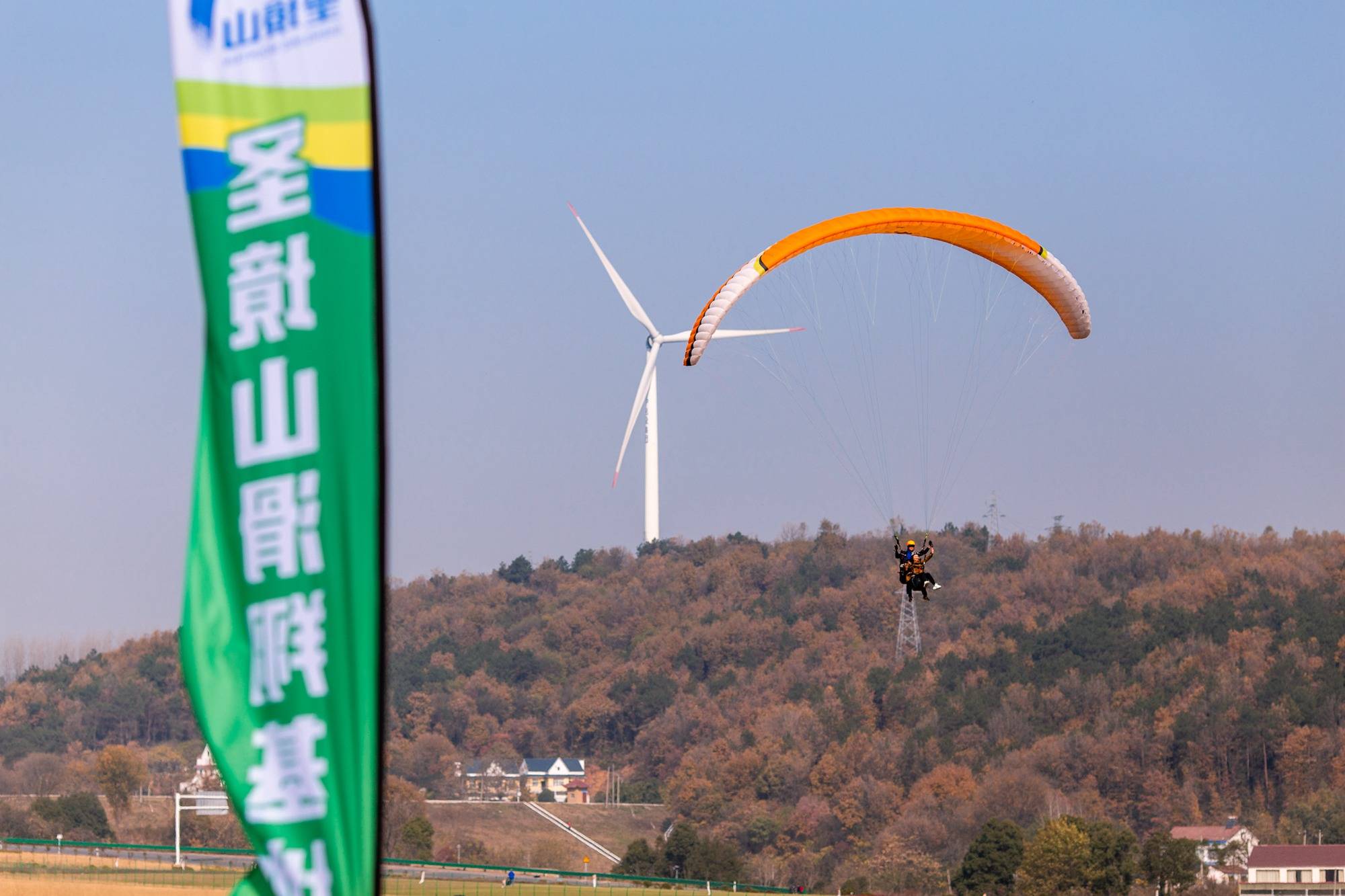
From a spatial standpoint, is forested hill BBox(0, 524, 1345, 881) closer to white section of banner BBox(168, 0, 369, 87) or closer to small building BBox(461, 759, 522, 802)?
small building BBox(461, 759, 522, 802)

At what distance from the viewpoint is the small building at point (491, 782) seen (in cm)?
17538

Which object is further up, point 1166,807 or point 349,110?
point 349,110

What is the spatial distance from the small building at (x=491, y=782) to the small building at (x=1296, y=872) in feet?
266

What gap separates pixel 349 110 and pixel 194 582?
6.32 feet

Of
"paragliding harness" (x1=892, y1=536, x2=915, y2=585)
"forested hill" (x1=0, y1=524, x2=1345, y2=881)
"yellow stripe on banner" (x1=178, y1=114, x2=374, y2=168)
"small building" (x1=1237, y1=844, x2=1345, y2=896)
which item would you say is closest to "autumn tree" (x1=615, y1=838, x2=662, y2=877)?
"forested hill" (x1=0, y1=524, x2=1345, y2=881)

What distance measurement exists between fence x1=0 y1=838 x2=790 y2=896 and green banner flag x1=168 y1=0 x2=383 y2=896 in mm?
69387

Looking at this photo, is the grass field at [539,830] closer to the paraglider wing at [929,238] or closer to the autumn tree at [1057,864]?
the autumn tree at [1057,864]

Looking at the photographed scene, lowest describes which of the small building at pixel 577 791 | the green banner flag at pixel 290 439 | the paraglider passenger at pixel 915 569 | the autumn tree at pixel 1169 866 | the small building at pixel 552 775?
the autumn tree at pixel 1169 866

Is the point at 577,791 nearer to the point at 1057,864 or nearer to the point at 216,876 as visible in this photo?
the point at 1057,864

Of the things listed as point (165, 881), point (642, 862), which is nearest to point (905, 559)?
point (165, 881)

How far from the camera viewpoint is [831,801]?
495ft

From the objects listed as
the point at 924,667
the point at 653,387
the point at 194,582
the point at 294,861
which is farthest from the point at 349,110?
the point at 924,667

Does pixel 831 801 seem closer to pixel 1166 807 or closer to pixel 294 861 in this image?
pixel 1166 807

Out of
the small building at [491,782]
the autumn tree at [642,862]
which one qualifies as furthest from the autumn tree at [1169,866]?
the small building at [491,782]
